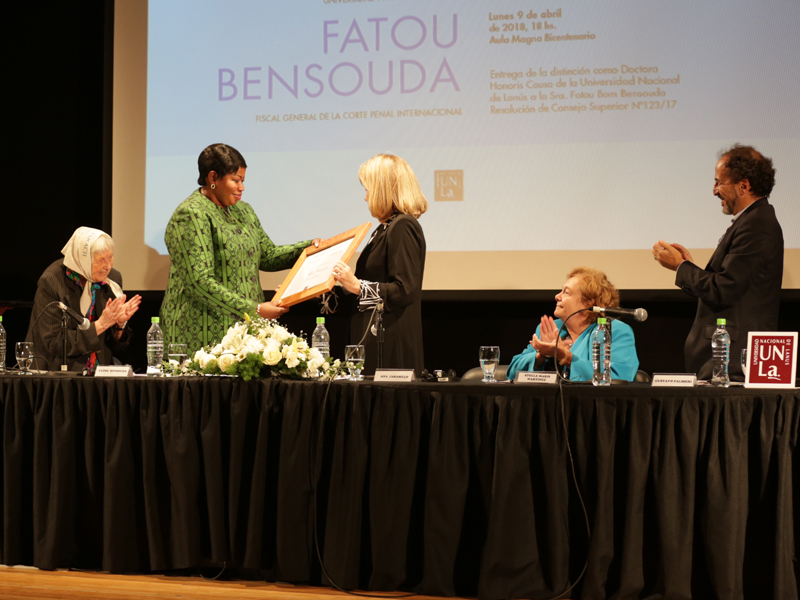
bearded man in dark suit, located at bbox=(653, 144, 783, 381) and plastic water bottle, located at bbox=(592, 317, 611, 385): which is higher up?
bearded man in dark suit, located at bbox=(653, 144, 783, 381)

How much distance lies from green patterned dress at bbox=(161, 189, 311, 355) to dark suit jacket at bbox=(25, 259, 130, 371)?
0.31m

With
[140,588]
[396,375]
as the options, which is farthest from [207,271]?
[140,588]

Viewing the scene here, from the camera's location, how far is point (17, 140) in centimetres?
562

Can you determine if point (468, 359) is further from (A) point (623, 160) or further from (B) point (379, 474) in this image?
(B) point (379, 474)

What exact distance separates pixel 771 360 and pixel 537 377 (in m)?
0.77

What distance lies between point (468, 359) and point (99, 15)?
359 cm

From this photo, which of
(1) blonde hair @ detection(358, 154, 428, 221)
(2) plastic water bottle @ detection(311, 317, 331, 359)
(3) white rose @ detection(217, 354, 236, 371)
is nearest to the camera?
(3) white rose @ detection(217, 354, 236, 371)

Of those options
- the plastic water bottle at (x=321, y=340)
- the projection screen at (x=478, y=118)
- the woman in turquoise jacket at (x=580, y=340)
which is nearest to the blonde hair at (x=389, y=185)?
the plastic water bottle at (x=321, y=340)

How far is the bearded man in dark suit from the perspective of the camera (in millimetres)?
3303

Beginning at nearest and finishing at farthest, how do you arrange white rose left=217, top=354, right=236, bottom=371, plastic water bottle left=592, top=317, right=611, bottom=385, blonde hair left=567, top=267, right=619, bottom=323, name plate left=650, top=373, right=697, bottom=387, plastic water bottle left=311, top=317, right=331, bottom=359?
name plate left=650, top=373, right=697, bottom=387
plastic water bottle left=592, top=317, right=611, bottom=385
white rose left=217, top=354, right=236, bottom=371
plastic water bottle left=311, top=317, right=331, bottom=359
blonde hair left=567, top=267, right=619, bottom=323

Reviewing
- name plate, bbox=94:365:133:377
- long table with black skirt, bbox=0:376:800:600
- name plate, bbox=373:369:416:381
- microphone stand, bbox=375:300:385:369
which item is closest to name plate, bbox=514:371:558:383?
long table with black skirt, bbox=0:376:800:600

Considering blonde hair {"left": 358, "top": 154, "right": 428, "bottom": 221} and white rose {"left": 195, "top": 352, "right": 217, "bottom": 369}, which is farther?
blonde hair {"left": 358, "top": 154, "right": 428, "bottom": 221}

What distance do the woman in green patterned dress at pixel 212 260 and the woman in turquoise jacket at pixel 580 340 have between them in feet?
3.73

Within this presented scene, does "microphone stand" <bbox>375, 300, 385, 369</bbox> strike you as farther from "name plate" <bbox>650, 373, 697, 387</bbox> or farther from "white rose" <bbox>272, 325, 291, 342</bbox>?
"name plate" <bbox>650, 373, 697, 387</bbox>
